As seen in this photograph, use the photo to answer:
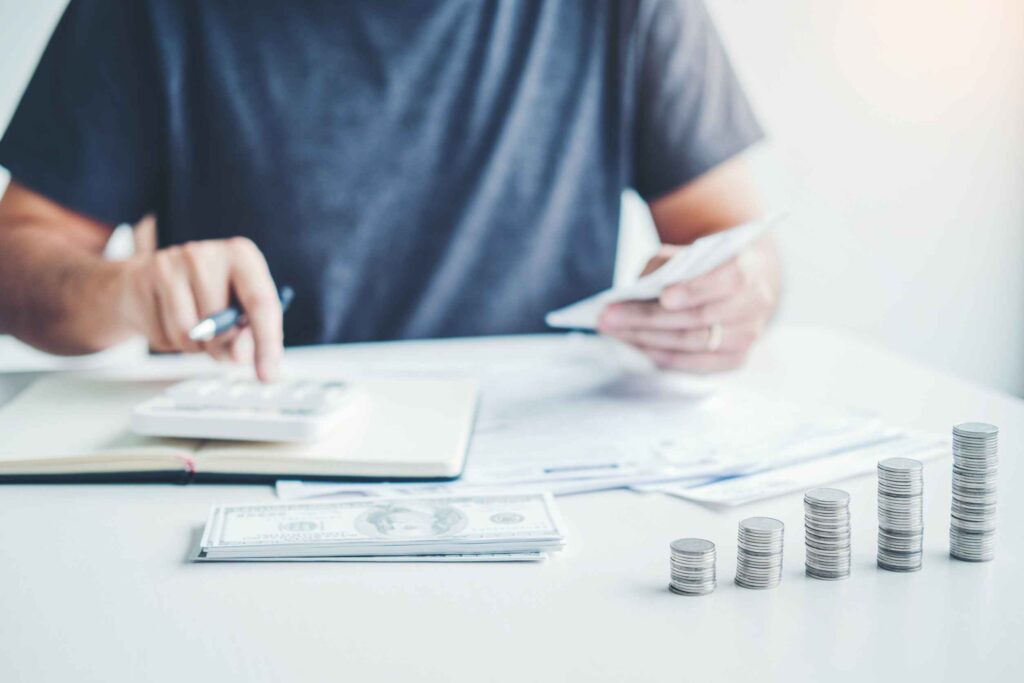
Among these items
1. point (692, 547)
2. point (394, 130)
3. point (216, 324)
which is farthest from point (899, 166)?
point (692, 547)

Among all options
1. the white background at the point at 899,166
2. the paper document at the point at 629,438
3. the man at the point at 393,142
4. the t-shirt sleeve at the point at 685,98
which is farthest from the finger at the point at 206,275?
the white background at the point at 899,166

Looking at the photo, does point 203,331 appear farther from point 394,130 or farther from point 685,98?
point 685,98

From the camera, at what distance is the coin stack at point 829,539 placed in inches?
18.4

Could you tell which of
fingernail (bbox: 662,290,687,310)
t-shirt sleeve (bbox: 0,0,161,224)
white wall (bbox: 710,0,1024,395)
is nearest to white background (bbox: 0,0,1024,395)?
white wall (bbox: 710,0,1024,395)

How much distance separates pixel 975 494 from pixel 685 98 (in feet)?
2.83

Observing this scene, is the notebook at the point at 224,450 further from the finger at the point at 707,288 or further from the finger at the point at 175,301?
the finger at the point at 707,288

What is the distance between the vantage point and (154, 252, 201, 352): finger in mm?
771

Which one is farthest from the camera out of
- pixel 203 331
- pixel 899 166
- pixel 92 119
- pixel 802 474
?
pixel 899 166

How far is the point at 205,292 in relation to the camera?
0.77m

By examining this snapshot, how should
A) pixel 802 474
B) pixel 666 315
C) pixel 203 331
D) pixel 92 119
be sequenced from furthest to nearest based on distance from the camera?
pixel 92 119, pixel 666 315, pixel 203 331, pixel 802 474

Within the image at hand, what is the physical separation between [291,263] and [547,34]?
0.45m

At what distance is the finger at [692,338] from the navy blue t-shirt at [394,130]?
412 mm

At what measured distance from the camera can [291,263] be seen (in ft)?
4.01

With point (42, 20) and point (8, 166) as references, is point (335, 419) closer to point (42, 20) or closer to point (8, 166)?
point (8, 166)
